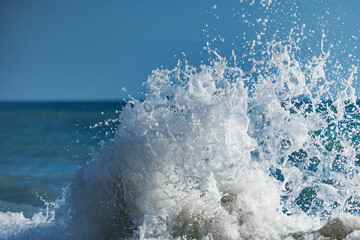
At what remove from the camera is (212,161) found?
3.34 meters

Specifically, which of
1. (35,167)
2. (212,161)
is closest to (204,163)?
(212,161)

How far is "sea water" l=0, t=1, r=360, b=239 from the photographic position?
327 centimetres

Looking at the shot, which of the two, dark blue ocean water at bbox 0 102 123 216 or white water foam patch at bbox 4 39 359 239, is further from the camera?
dark blue ocean water at bbox 0 102 123 216

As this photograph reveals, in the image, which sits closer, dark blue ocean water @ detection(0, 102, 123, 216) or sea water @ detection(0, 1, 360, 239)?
sea water @ detection(0, 1, 360, 239)

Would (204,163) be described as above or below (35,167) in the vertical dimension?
below

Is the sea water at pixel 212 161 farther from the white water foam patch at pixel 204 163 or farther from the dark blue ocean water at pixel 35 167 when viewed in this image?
the dark blue ocean water at pixel 35 167

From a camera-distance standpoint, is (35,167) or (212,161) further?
(35,167)

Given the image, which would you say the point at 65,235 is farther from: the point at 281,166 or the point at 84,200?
the point at 281,166

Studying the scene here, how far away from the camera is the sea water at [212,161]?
3.27m

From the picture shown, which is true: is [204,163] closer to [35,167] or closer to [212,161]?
[212,161]

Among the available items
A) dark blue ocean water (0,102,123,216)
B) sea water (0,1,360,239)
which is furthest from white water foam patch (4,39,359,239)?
dark blue ocean water (0,102,123,216)

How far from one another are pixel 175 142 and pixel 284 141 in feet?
3.61

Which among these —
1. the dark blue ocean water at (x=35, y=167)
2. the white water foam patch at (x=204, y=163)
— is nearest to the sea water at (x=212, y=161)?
the white water foam patch at (x=204, y=163)

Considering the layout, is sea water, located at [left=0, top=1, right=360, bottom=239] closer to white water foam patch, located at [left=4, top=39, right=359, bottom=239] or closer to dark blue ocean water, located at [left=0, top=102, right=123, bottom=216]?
white water foam patch, located at [left=4, top=39, right=359, bottom=239]
